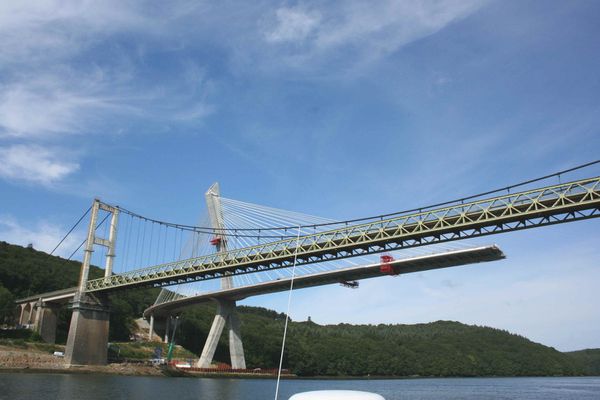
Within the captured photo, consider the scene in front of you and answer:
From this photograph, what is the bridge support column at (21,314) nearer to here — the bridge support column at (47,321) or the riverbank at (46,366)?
the bridge support column at (47,321)

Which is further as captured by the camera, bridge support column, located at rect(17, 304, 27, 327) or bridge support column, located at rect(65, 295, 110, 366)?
bridge support column, located at rect(17, 304, 27, 327)

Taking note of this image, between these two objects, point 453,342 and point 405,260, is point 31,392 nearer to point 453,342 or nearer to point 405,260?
point 405,260

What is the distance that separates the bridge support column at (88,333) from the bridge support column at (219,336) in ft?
47.6

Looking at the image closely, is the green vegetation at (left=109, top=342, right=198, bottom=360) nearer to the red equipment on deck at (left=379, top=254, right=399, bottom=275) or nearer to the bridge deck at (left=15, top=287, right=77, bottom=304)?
the bridge deck at (left=15, top=287, right=77, bottom=304)

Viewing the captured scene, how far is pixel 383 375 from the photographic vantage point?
130375 millimetres

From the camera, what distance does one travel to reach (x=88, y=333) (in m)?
65.2

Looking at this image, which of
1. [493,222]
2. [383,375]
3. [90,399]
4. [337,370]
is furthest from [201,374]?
[383,375]

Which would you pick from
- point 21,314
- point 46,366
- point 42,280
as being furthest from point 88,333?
point 42,280

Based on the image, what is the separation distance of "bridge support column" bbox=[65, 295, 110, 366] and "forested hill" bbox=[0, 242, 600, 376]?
11821 millimetres

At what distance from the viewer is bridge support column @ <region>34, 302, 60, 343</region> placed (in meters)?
75.8

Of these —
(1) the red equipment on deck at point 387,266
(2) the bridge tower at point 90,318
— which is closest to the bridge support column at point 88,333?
(2) the bridge tower at point 90,318

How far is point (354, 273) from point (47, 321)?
47.8m

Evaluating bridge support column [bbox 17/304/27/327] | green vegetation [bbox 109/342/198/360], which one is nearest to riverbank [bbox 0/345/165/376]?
green vegetation [bbox 109/342/198/360]

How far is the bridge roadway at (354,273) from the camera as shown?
151 feet
